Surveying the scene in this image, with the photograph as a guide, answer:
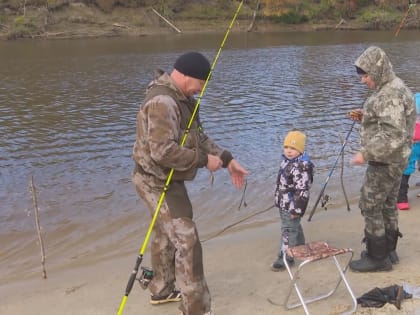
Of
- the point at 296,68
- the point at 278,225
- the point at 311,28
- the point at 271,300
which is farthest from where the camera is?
the point at 311,28

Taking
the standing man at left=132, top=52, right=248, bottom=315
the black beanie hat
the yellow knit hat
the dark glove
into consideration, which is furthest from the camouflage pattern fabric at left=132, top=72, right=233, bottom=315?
the dark glove

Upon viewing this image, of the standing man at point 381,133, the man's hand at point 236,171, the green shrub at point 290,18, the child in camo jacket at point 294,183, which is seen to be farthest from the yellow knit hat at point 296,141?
the green shrub at point 290,18

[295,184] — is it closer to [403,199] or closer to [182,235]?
[182,235]

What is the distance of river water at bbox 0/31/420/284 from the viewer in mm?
7359

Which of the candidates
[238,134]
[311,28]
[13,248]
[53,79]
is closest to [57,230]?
[13,248]

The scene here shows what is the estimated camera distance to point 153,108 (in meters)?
3.78

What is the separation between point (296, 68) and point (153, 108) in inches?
819

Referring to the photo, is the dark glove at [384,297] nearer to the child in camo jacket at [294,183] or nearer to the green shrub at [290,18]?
the child in camo jacket at [294,183]

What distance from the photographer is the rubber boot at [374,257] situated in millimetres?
4949

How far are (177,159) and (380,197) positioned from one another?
6.64ft

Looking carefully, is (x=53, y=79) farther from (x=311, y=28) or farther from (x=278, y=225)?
(x=311, y=28)

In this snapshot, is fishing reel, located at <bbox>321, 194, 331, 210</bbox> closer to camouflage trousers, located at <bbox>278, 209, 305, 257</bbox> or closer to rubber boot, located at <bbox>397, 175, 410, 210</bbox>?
rubber boot, located at <bbox>397, 175, 410, 210</bbox>

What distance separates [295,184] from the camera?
4984 mm

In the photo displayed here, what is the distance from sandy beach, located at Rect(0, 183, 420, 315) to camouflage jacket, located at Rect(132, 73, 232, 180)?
1374mm
